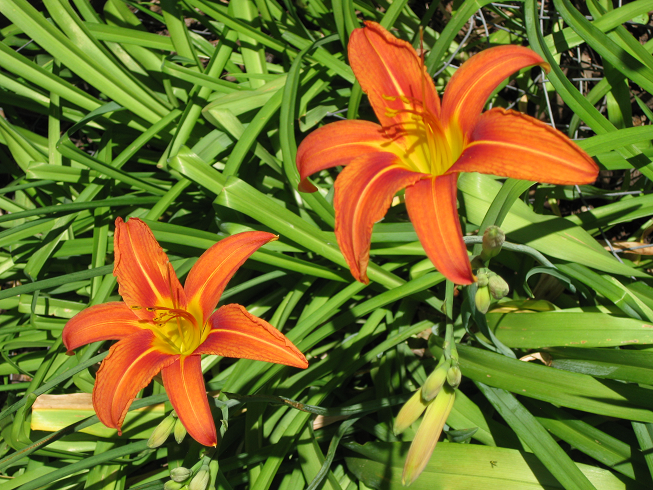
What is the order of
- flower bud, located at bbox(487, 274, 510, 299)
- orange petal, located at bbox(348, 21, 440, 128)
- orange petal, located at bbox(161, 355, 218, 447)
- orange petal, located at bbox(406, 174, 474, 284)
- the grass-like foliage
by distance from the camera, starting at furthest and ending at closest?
the grass-like foliage < orange petal, located at bbox(348, 21, 440, 128) < flower bud, located at bbox(487, 274, 510, 299) < orange petal, located at bbox(161, 355, 218, 447) < orange petal, located at bbox(406, 174, 474, 284)

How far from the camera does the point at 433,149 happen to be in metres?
1.36

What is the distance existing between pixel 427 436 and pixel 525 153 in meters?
0.72

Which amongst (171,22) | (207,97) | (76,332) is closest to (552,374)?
(76,332)

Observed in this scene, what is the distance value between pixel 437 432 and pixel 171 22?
1.91 metres

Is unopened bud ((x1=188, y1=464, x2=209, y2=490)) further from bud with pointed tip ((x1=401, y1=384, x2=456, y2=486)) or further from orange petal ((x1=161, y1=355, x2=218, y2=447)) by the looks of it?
bud with pointed tip ((x1=401, y1=384, x2=456, y2=486))

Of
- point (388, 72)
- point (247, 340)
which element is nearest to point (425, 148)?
point (388, 72)

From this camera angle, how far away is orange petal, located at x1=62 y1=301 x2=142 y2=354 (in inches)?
49.5

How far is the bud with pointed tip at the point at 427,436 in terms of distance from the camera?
113cm

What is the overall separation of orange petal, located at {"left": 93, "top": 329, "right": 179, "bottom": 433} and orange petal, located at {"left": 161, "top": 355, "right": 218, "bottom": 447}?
0.19 ft

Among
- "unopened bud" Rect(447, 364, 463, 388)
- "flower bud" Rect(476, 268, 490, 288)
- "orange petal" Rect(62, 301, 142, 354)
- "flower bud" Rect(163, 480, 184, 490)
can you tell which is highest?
"flower bud" Rect(476, 268, 490, 288)

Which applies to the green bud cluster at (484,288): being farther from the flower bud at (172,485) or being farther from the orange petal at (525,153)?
the flower bud at (172,485)

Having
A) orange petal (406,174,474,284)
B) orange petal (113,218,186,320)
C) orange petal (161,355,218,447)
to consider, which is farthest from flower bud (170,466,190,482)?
orange petal (406,174,474,284)

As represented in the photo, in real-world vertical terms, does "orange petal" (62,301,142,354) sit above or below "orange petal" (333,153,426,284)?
below

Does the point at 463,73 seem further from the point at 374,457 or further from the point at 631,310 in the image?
the point at 374,457
